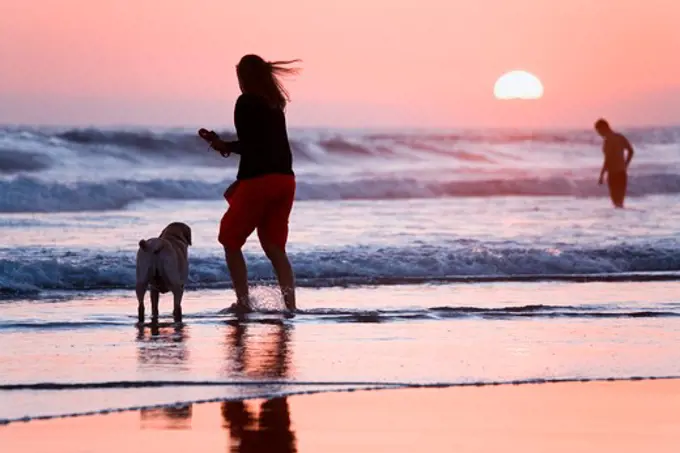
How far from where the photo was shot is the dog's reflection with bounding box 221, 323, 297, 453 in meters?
5.80

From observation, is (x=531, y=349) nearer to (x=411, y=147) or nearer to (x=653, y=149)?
(x=411, y=147)

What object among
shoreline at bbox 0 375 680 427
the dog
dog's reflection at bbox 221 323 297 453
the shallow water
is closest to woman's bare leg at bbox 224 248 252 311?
the shallow water

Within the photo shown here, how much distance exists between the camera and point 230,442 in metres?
5.78

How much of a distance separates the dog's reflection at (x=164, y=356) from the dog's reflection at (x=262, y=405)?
7.7 inches

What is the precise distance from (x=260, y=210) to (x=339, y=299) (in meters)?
1.66

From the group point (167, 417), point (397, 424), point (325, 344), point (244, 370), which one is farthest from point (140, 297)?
point (397, 424)

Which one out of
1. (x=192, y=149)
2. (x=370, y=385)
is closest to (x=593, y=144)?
(x=192, y=149)

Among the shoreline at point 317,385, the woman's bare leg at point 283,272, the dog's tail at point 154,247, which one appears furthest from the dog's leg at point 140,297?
the shoreline at point 317,385

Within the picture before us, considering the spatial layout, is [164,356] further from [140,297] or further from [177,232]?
[177,232]

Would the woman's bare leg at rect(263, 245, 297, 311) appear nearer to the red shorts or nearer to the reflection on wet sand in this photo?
the red shorts

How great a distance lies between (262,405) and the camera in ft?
21.8

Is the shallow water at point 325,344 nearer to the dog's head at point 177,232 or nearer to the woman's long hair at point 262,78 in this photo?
the dog's head at point 177,232

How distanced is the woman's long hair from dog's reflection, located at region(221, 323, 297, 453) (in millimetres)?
1626

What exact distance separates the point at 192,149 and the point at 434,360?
106 ft
